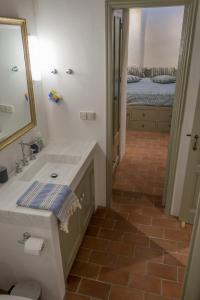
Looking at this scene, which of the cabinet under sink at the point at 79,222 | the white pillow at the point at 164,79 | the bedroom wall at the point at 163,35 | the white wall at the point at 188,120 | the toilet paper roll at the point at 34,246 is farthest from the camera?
the bedroom wall at the point at 163,35

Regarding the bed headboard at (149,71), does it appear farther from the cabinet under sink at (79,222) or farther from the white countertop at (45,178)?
the cabinet under sink at (79,222)

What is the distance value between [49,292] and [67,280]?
26cm

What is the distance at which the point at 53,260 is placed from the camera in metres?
1.88

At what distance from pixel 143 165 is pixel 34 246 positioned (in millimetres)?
2851

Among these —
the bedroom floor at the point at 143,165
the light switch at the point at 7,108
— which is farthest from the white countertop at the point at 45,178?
the bedroom floor at the point at 143,165

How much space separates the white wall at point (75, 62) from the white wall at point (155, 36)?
471 centimetres

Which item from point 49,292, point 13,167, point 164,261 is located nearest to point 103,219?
point 164,261

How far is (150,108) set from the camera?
18.3 ft

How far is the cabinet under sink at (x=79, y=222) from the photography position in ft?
7.07

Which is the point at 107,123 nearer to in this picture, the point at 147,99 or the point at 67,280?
the point at 67,280

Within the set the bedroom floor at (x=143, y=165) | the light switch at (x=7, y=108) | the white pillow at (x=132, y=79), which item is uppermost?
the light switch at (x=7, y=108)

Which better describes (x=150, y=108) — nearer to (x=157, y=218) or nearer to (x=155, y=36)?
(x=155, y=36)

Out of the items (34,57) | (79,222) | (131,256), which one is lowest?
(131,256)

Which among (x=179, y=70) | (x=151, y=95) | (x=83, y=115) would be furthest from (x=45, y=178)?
(x=151, y=95)
